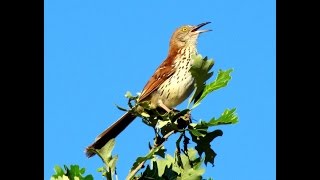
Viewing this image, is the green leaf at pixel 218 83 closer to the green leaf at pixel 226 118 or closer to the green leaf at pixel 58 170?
the green leaf at pixel 226 118

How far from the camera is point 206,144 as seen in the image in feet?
9.71

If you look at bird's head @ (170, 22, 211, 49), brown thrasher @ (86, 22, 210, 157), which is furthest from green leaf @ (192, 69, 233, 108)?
bird's head @ (170, 22, 211, 49)

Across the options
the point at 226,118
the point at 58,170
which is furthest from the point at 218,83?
the point at 58,170

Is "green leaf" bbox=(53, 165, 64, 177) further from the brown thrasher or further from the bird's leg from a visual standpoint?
the bird's leg

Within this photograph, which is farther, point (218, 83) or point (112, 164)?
point (218, 83)

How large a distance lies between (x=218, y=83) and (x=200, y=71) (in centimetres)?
12

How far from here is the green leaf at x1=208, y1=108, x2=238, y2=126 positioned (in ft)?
9.25

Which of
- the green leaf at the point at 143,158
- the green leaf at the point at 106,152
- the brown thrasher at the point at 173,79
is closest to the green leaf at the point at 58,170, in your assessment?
the green leaf at the point at 106,152

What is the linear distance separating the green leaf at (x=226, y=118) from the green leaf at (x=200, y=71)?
240 millimetres

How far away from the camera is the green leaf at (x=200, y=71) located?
3.04m

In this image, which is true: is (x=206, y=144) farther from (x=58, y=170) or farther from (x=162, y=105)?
(x=162, y=105)

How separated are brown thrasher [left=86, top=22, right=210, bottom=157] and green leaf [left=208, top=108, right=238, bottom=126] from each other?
66.4 inches

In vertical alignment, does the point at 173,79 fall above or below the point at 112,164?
above
